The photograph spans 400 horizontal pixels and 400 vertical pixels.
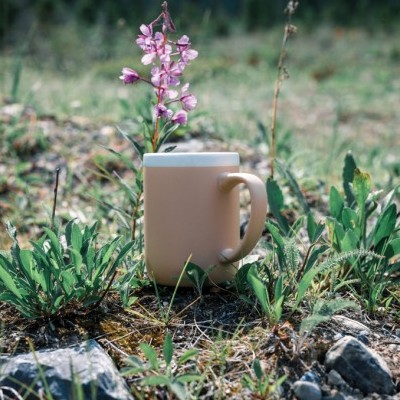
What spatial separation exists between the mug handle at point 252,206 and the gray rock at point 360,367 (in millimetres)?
349

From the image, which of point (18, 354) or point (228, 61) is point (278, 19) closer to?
point (228, 61)

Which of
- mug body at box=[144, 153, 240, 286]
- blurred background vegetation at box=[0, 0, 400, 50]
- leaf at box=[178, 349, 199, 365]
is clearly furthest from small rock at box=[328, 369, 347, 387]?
blurred background vegetation at box=[0, 0, 400, 50]

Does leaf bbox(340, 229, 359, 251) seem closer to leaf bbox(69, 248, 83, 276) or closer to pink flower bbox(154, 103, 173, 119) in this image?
pink flower bbox(154, 103, 173, 119)

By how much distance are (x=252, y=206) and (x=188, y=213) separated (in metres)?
0.17

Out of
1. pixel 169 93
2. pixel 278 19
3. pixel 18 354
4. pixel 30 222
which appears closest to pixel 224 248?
pixel 169 93

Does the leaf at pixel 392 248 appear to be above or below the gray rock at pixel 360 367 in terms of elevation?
above

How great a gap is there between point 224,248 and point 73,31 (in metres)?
11.4

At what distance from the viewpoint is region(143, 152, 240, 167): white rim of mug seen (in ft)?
5.11

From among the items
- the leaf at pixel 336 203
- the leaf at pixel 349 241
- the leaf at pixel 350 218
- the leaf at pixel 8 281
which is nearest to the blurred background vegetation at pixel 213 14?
the leaf at pixel 336 203

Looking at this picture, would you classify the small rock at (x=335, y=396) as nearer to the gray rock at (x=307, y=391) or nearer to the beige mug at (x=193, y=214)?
the gray rock at (x=307, y=391)

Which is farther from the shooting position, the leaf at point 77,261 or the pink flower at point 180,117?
the pink flower at point 180,117

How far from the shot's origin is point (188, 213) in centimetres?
158

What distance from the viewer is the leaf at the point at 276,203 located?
6.42 feet

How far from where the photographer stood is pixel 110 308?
1564 mm
